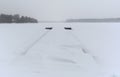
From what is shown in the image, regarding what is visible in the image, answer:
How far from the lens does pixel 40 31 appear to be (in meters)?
5.11

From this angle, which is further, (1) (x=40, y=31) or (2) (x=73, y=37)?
(1) (x=40, y=31)

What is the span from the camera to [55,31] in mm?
5219

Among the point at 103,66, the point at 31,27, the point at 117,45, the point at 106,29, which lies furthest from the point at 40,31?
the point at 103,66

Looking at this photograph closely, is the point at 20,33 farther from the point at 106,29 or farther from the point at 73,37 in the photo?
the point at 106,29

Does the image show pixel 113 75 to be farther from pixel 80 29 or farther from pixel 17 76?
pixel 80 29

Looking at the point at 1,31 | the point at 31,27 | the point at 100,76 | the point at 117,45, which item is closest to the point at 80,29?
the point at 31,27

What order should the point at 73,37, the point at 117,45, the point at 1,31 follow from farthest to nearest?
the point at 1,31
the point at 73,37
the point at 117,45

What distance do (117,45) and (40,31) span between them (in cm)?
205

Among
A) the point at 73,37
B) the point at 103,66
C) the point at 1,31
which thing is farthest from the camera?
the point at 1,31

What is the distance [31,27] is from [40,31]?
23 centimetres

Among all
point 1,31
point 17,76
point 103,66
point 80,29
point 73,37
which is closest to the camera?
point 17,76

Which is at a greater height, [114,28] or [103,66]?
[103,66]

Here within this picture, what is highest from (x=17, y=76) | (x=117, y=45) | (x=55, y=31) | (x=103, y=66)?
(x=17, y=76)

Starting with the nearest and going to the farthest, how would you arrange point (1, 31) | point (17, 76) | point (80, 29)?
point (17, 76), point (1, 31), point (80, 29)
